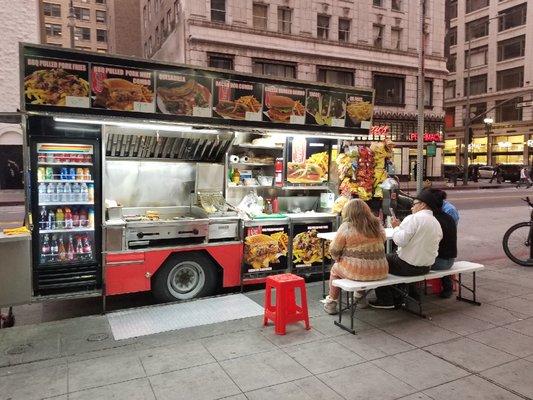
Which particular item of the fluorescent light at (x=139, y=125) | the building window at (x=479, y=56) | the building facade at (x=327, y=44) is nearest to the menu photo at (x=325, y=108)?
the fluorescent light at (x=139, y=125)

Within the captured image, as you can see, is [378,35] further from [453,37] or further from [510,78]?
[453,37]

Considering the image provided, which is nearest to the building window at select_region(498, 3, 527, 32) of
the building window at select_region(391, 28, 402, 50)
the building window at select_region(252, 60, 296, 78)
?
the building window at select_region(391, 28, 402, 50)

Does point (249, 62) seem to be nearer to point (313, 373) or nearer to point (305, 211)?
point (305, 211)

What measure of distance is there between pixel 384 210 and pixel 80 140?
18.9 feet

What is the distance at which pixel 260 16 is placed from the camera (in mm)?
30953

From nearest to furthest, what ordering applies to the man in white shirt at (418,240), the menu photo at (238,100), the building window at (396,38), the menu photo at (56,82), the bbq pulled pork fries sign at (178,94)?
the menu photo at (56,82) < the bbq pulled pork fries sign at (178,94) < the man in white shirt at (418,240) < the menu photo at (238,100) < the building window at (396,38)

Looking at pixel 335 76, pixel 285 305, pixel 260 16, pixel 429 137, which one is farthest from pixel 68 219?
pixel 429 137

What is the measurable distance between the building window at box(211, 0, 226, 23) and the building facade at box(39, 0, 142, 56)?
36.9 meters

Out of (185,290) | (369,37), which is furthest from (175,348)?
(369,37)

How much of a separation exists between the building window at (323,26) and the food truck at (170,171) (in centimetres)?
2657

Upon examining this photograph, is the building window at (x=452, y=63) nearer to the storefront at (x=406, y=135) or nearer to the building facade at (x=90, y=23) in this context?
the storefront at (x=406, y=135)

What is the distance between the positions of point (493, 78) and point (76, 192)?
181ft

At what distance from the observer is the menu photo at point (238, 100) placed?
22.8ft

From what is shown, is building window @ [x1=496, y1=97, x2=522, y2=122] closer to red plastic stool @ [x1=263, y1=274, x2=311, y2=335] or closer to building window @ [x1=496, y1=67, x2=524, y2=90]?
building window @ [x1=496, y1=67, x2=524, y2=90]
